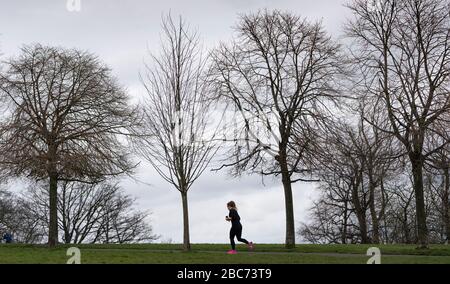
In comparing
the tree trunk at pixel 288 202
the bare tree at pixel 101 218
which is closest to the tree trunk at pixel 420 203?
the tree trunk at pixel 288 202

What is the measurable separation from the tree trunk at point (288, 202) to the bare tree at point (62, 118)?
7685mm

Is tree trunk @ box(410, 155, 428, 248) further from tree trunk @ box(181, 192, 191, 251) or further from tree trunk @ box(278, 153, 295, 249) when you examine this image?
tree trunk @ box(181, 192, 191, 251)

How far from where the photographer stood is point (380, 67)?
72.0 ft

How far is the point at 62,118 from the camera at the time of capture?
25594 mm

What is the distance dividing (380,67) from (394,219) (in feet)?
108

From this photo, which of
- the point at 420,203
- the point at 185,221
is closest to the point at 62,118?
the point at 185,221

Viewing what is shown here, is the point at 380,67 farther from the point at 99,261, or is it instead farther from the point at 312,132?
the point at 99,261

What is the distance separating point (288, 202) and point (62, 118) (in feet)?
35.9

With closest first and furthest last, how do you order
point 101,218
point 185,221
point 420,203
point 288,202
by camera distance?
point 185,221 → point 420,203 → point 288,202 → point 101,218

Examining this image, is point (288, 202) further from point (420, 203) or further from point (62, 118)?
point (62, 118)

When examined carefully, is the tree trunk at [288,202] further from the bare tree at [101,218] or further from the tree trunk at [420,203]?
the bare tree at [101,218]

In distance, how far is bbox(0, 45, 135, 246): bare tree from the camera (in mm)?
24422

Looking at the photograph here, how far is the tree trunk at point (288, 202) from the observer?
74.6 ft

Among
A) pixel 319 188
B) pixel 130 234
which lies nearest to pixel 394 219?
pixel 319 188
